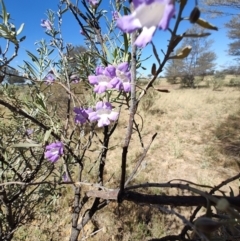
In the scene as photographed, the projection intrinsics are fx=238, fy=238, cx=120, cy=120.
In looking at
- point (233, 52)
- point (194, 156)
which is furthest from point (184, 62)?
point (194, 156)

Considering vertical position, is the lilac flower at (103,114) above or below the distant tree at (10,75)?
below

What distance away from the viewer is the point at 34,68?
0.81 metres

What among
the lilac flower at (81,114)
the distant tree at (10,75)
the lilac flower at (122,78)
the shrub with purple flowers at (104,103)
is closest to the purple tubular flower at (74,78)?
the shrub with purple flowers at (104,103)

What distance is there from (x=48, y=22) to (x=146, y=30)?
3.23ft

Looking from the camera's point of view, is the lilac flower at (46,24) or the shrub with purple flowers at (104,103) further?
the lilac flower at (46,24)

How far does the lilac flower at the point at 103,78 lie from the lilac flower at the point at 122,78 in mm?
10

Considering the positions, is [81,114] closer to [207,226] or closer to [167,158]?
[207,226]

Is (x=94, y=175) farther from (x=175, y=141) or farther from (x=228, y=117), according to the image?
(x=228, y=117)

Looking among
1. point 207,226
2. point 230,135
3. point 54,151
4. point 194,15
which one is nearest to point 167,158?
point 230,135

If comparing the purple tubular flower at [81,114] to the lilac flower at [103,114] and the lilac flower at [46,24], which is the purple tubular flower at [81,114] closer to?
the lilac flower at [103,114]

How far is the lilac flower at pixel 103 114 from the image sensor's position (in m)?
0.61

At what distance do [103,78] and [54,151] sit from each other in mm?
284

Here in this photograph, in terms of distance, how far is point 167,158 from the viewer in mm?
3941

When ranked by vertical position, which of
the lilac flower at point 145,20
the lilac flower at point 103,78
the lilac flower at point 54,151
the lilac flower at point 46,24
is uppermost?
the lilac flower at point 46,24
